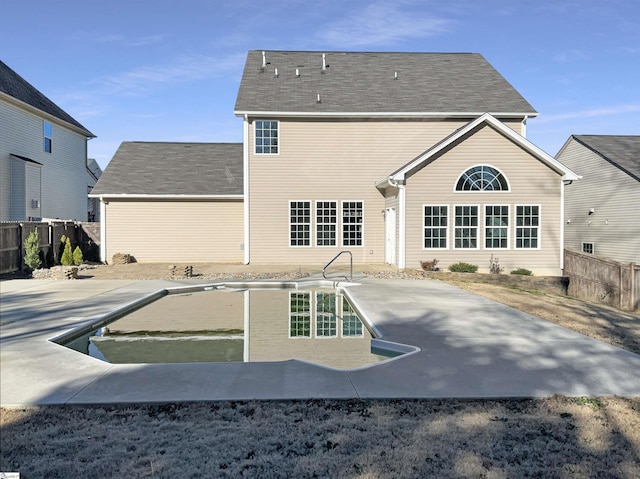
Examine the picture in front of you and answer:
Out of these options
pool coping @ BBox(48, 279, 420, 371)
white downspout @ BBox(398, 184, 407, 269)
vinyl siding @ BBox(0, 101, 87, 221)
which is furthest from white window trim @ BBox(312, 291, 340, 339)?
vinyl siding @ BBox(0, 101, 87, 221)

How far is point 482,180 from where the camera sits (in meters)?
17.1

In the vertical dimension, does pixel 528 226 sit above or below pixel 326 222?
below

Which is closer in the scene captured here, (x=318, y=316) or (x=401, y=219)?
(x=318, y=316)

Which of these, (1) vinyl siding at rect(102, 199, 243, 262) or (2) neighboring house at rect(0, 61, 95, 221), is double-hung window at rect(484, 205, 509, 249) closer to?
(1) vinyl siding at rect(102, 199, 243, 262)

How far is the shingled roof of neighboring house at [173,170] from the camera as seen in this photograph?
67.2 ft

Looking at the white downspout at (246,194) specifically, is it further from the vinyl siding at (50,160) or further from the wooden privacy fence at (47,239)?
the vinyl siding at (50,160)

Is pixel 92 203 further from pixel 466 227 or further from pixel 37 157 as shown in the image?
pixel 466 227

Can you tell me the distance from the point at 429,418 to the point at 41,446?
123 inches

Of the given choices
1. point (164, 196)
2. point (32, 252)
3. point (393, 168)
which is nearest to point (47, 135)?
point (164, 196)

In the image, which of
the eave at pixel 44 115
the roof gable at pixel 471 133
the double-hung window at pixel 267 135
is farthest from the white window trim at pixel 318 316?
the eave at pixel 44 115

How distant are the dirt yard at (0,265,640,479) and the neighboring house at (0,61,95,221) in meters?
21.4

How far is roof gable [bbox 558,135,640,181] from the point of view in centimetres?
2172

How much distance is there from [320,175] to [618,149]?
608 inches

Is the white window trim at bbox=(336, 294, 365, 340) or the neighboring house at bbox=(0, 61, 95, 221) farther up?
the neighboring house at bbox=(0, 61, 95, 221)
